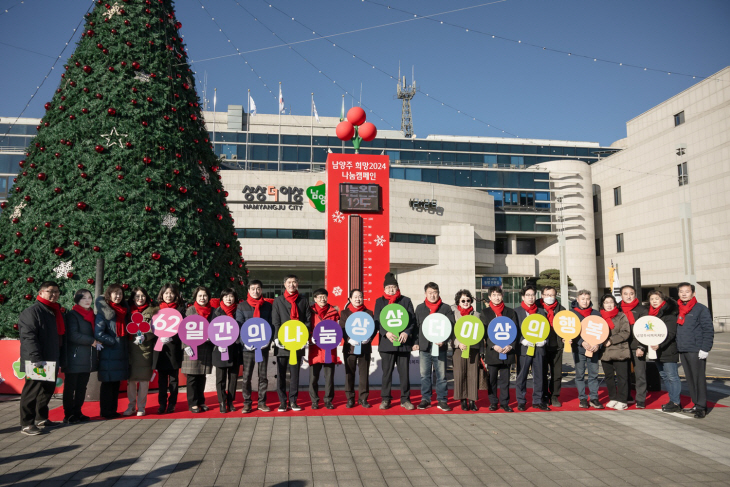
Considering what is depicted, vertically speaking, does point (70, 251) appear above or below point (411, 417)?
above

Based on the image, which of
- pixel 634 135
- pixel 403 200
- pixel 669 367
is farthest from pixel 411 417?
pixel 634 135

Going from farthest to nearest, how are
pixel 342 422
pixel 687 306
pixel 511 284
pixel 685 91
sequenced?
pixel 511 284 < pixel 685 91 < pixel 687 306 < pixel 342 422

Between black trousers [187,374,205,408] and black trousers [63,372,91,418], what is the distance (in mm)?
1334

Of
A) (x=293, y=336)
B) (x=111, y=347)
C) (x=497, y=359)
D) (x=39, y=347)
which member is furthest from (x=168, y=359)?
(x=497, y=359)

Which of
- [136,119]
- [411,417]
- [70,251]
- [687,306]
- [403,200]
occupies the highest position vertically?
[403,200]

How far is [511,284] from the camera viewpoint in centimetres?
4969

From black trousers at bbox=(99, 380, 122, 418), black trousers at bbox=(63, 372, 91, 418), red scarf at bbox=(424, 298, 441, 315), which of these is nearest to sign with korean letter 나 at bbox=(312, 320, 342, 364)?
red scarf at bbox=(424, 298, 441, 315)

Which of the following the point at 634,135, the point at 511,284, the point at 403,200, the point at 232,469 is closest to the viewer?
the point at 232,469

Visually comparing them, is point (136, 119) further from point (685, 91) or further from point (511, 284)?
point (511, 284)

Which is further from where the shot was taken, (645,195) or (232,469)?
(645,195)

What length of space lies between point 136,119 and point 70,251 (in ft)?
7.72

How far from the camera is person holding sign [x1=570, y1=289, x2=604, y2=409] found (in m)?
7.93

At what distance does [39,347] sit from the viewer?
6016 millimetres

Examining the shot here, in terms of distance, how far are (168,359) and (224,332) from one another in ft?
2.96
